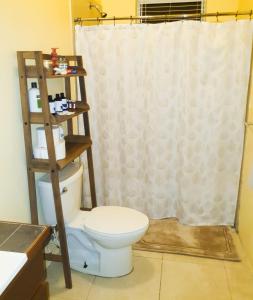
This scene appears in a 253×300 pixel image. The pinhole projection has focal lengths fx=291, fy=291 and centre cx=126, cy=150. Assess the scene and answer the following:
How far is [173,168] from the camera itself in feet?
8.27

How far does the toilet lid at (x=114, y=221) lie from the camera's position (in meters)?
1.82

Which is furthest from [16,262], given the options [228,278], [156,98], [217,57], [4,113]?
[217,57]

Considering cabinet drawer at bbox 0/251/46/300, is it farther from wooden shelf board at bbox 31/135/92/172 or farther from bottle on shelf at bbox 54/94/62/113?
bottle on shelf at bbox 54/94/62/113

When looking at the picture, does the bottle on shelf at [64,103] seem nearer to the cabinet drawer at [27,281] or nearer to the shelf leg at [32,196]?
the shelf leg at [32,196]

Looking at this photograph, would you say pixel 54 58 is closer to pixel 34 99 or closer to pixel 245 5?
pixel 34 99

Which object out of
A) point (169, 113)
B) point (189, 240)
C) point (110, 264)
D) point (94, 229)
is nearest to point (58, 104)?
point (94, 229)

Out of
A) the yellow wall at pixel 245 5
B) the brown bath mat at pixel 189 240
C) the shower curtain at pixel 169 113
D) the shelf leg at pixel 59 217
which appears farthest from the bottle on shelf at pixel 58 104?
the yellow wall at pixel 245 5

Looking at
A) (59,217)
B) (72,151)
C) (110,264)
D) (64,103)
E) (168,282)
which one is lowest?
(168,282)

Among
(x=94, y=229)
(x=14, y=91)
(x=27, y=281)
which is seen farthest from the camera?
(x=94, y=229)

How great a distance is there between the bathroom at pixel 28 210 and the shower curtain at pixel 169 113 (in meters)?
0.18

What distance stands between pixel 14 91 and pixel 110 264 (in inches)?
49.6

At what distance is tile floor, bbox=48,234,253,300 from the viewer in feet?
6.00

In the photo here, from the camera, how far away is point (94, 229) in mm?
1832

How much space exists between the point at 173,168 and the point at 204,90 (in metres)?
0.70
